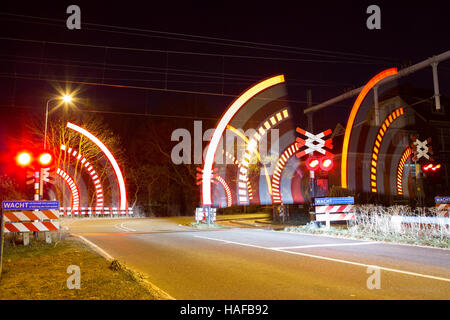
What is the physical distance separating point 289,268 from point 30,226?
8229 millimetres

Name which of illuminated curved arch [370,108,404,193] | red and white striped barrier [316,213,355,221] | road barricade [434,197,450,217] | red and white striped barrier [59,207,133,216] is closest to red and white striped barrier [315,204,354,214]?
red and white striped barrier [316,213,355,221]

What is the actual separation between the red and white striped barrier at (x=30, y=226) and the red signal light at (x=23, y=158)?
2065 mm

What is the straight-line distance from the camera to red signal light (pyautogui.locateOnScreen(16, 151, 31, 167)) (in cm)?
1241

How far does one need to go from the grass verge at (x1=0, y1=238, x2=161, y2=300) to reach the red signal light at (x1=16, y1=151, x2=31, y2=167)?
3.40 metres

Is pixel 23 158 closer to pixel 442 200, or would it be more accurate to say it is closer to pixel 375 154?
pixel 375 154

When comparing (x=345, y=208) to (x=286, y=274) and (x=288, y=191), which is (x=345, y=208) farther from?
(x=288, y=191)

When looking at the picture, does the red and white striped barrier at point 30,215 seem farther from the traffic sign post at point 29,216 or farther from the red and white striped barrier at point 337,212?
the red and white striped barrier at point 337,212

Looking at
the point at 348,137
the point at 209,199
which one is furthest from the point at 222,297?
the point at 209,199

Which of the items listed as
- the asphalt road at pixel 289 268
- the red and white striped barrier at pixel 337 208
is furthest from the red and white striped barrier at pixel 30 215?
the red and white striped barrier at pixel 337 208

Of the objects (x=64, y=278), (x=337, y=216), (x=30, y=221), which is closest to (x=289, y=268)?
(x=64, y=278)

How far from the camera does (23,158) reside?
491 inches

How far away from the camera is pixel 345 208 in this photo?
1499cm

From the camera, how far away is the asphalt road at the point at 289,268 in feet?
19.8
